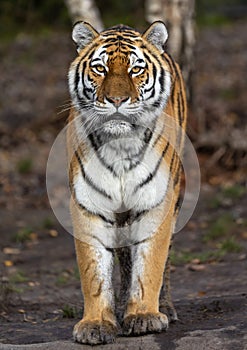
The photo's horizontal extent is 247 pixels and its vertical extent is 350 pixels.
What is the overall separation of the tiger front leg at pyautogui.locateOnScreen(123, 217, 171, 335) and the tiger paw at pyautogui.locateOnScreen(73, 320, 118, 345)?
0.12 metres

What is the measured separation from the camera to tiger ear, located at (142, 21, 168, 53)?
→ 4293 mm

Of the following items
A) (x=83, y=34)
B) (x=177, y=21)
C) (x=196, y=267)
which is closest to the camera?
(x=83, y=34)

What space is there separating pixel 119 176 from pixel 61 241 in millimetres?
3877

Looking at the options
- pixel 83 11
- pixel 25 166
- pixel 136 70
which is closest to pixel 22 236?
pixel 25 166

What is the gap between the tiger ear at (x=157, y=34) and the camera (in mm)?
4293

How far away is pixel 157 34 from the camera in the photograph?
170 inches

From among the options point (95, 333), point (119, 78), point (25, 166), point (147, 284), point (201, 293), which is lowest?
point (201, 293)

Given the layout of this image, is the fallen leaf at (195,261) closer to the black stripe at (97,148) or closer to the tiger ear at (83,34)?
the black stripe at (97,148)

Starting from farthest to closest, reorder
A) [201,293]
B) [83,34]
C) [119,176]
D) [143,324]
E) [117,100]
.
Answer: [201,293], [83,34], [119,176], [143,324], [117,100]

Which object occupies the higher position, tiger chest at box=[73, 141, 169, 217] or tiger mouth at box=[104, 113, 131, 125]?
tiger mouth at box=[104, 113, 131, 125]

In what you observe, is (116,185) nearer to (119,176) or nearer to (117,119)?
(119,176)

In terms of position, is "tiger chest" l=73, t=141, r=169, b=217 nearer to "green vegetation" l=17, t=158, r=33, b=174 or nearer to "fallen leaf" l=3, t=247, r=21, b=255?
"fallen leaf" l=3, t=247, r=21, b=255

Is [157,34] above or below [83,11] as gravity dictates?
below

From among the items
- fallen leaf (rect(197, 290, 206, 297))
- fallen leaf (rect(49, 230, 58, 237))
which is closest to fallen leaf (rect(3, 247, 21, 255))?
fallen leaf (rect(49, 230, 58, 237))
